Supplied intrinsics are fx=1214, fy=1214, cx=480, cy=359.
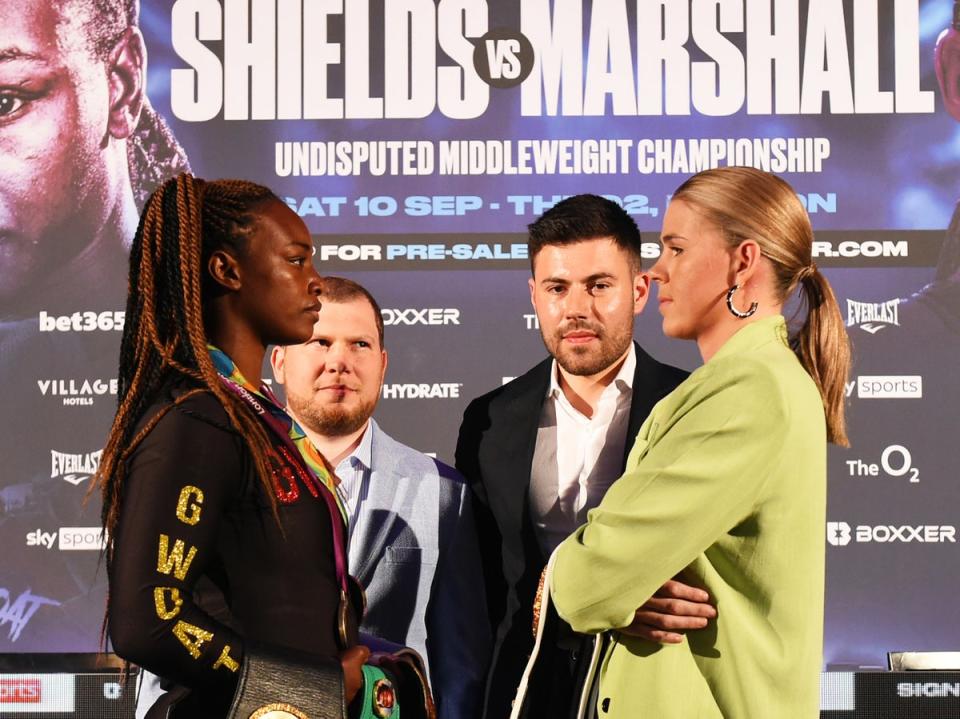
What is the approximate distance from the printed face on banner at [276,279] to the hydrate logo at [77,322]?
2436mm

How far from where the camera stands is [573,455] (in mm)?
2607

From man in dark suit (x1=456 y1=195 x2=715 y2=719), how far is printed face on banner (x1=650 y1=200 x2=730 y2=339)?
0.73m

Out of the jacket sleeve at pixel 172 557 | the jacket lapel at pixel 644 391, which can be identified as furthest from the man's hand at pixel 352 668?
the jacket lapel at pixel 644 391

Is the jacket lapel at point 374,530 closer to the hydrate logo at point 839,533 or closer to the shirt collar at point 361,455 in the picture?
the shirt collar at point 361,455

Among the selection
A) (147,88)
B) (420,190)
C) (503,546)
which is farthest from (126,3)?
(503,546)

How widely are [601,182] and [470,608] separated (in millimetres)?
1836

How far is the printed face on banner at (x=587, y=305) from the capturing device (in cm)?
261

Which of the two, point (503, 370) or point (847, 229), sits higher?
point (847, 229)

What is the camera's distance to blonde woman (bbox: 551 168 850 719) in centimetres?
157

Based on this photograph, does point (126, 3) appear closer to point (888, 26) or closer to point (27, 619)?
point (27, 619)

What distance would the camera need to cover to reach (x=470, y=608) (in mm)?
2518

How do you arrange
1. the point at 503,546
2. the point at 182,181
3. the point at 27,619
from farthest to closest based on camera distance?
the point at 27,619 < the point at 503,546 < the point at 182,181

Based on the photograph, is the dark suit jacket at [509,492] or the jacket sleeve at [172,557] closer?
the jacket sleeve at [172,557]

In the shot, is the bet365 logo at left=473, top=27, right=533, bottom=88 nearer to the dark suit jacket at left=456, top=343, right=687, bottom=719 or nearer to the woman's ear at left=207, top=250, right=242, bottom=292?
the dark suit jacket at left=456, top=343, right=687, bottom=719
